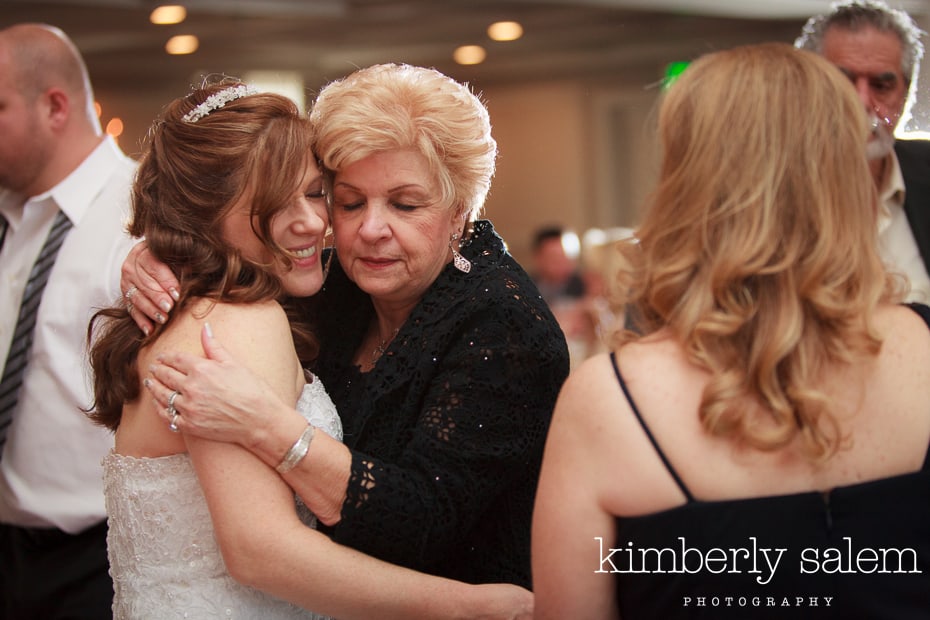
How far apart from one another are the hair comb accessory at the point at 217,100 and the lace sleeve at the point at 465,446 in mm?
608

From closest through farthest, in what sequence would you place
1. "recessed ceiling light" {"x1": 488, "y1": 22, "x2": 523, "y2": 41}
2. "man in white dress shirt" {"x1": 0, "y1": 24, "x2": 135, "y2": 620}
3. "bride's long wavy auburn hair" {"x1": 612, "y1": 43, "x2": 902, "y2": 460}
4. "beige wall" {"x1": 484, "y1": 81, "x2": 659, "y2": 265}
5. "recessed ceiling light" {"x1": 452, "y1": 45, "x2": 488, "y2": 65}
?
1. "bride's long wavy auburn hair" {"x1": 612, "y1": 43, "x2": 902, "y2": 460}
2. "man in white dress shirt" {"x1": 0, "y1": 24, "x2": 135, "y2": 620}
3. "recessed ceiling light" {"x1": 488, "y1": 22, "x2": 523, "y2": 41}
4. "recessed ceiling light" {"x1": 452, "y1": 45, "x2": 488, "y2": 65}
5. "beige wall" {"x1": 484, "y1": 81, "x2": 659, "y2": 265}

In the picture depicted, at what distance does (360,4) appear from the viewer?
6.81 m

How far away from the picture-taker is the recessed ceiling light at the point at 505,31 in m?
7.46

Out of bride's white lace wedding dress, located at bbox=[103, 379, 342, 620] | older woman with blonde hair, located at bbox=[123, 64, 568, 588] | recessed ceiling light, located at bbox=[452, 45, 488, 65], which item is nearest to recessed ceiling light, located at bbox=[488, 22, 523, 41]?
recessed ceiling light, located at bbox=[452, 45, 488, 65]

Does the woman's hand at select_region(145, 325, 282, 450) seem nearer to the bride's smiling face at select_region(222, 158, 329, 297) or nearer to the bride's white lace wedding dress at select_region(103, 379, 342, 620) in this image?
the bride's white lace wedding dress at select_region(103, 379, 342, 620)

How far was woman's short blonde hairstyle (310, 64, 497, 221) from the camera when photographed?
1872 millimetres

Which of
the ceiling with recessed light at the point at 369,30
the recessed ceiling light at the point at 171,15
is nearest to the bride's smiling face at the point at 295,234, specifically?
the ceiling with recessed light at the point at 369,30

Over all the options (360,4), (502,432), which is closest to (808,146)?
(502,432)

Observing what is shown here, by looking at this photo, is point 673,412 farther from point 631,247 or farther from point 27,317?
point 27,317

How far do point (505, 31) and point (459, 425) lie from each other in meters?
6.30

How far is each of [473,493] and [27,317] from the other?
1493mm

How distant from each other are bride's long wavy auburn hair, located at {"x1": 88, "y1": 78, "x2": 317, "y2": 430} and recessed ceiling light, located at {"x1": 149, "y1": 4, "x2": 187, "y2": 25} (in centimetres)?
526

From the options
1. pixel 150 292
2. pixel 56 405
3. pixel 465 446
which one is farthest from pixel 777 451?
pixel 56 405

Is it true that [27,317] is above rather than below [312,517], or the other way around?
below
